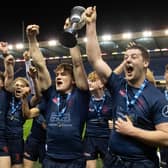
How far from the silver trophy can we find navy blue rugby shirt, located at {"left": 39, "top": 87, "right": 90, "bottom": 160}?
2.21 feet

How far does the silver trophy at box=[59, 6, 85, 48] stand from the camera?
3.53 m

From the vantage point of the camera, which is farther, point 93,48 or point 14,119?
point 14,119

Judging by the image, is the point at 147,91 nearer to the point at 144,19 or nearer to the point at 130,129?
the point at 130,129

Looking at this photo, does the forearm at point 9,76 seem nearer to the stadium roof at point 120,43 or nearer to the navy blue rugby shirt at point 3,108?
the navy blue rugby shirt at point 3,108

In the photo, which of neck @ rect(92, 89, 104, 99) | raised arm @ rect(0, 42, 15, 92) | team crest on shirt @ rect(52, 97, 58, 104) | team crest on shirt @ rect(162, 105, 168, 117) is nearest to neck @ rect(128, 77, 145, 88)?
team crest on shirt @ rect(162, 105, 168, 117)

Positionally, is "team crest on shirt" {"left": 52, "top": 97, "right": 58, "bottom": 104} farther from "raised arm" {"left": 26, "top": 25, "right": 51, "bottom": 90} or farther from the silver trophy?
the silver trophy

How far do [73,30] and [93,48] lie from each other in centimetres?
26

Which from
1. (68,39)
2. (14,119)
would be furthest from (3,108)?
(68,39)

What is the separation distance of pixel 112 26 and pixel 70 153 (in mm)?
27158

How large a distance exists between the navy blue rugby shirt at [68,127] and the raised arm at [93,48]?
0.57 metres

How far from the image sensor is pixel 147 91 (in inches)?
132

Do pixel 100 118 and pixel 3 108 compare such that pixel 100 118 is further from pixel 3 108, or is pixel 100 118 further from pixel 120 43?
pixel 120 43

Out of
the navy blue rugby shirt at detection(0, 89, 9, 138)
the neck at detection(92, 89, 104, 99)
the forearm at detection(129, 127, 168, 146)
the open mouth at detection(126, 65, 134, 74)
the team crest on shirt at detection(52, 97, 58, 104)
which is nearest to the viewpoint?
the forearm at detection(129, 127, 168, 146)

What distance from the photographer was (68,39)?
3561mm
